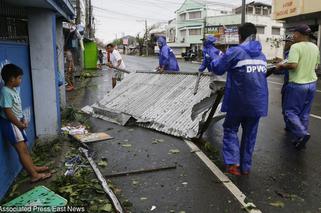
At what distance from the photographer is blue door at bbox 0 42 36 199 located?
13.8ft

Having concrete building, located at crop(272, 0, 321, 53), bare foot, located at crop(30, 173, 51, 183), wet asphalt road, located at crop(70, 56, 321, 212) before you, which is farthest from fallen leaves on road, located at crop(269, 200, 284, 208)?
concrete building, located at crop(272, 0, 321, 53)

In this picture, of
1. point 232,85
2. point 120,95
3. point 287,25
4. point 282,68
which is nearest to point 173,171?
point 232,85

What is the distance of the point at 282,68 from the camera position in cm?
598

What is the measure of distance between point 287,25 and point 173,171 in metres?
23.3

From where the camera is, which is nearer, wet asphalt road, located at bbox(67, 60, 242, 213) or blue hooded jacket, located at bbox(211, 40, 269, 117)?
wet asphalt road, located at bbox(67, 60, 242, 213)

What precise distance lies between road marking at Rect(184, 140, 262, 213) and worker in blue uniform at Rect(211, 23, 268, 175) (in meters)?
0.19

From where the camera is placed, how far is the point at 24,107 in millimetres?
5492

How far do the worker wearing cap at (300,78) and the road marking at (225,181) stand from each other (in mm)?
1713

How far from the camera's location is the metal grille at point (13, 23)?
16.9 feet

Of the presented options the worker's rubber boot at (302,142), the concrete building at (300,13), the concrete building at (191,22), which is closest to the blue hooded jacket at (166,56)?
the worker's rubber boot at (302,142)

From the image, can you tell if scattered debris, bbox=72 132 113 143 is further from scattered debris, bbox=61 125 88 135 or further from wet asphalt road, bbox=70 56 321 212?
wet asphalt road, bbox=70 56 321 212

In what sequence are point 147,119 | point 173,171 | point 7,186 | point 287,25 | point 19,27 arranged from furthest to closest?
1. point 287,25
2. point 147,119
3. point 19,27
4. point 173,171
5. point 7,186

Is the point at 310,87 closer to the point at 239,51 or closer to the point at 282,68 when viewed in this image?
the point at 282,68

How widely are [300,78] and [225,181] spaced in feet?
8.37
